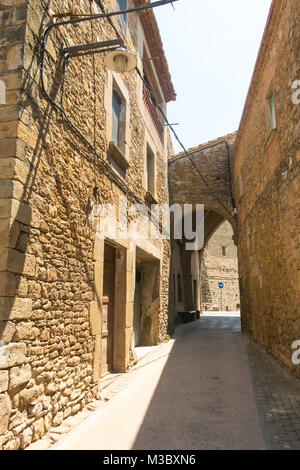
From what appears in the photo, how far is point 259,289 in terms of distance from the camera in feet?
23.4

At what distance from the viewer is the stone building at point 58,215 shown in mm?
2732

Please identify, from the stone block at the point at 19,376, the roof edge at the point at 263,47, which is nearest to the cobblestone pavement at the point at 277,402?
the stone block at the point at 19,376

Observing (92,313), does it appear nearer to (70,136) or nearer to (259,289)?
(70,136)

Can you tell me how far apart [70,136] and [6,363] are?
248cm

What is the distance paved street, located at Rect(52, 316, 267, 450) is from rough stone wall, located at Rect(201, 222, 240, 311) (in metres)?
16.1

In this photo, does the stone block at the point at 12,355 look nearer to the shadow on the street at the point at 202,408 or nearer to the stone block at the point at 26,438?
the stone block at the point at 26,438

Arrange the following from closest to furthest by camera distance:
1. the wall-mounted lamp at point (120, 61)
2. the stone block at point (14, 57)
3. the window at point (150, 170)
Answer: the stone block at point (14, 57), the wall-mounted lamp at point (120, 61), the window at point (150, 170)

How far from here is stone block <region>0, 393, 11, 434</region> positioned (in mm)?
2402

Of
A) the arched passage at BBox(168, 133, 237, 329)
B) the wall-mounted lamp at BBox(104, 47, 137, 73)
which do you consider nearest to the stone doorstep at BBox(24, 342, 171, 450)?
the wall-mounted lamp at BBox(104, 47, 137, 73)

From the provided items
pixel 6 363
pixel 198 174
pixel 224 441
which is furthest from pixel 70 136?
pixel 198 174

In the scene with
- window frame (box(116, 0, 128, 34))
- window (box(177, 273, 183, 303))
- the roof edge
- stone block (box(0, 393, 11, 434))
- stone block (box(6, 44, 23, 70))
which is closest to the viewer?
stone block (box(0, 393, 11, 434))

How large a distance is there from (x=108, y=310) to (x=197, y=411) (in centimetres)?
221

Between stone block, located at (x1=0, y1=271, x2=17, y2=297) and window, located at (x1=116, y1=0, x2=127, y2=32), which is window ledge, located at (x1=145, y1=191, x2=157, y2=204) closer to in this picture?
window, located at (x1=116, y1=0, x2=127, y2=32)

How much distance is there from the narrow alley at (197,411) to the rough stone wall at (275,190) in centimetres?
76
